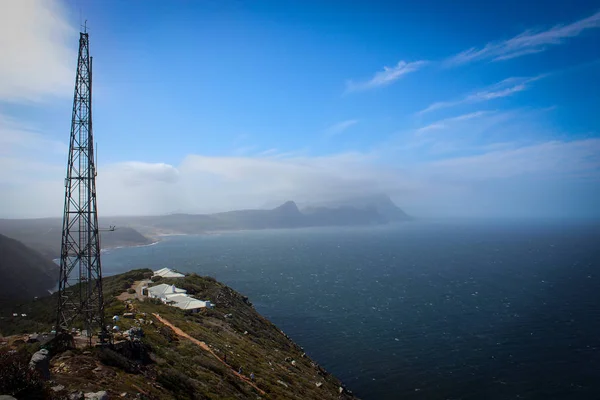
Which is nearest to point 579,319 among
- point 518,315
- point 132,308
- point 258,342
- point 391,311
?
point 518,315

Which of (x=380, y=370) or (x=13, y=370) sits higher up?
(x=13, y=370)

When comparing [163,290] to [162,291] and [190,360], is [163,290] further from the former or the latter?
[190,360]

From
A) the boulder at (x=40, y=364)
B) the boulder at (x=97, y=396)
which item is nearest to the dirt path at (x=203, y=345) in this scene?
the boulder at (x=97, y=396)

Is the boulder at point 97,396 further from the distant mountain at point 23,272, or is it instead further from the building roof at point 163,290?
the distant mountain at point 23,272

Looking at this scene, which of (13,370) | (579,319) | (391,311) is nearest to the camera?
(13,370)

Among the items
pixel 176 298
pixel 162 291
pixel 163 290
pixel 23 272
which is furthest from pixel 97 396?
pixel 23 272

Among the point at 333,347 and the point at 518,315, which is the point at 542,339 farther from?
the point at 333,347
